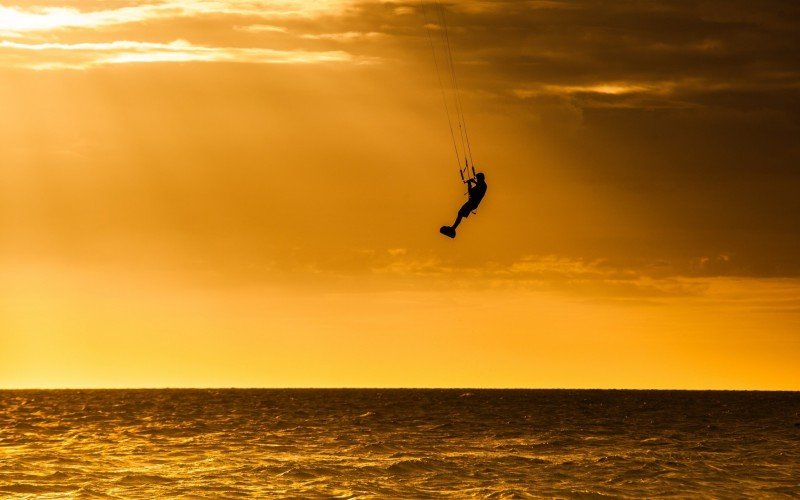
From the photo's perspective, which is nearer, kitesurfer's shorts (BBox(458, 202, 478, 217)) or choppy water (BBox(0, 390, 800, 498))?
kitesurfer's shorts (BBox(458, 202, 478, 217))

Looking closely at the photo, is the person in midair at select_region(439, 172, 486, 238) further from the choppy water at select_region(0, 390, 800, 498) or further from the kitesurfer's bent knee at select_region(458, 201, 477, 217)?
the choppy water at select_region(0, 390, 800, 498)

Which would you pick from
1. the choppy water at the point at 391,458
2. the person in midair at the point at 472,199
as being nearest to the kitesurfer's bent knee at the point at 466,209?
the person in midair at the point at 472,199

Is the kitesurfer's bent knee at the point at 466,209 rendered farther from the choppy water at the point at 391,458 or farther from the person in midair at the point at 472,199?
the choppy water at the point at 391,458

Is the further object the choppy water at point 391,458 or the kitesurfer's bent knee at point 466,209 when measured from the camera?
the choppy water at point 391,458

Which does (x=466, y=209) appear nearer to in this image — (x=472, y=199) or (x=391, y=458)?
(x=472, y=199)

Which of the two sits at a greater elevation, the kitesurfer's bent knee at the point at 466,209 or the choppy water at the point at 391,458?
the kitesurfer's bent knee at the point at 466,209

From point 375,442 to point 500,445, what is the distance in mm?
5841

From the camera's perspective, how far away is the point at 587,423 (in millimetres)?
72625

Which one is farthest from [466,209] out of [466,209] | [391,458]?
[391,458]

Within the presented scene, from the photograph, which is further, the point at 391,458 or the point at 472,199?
the point at 391,458

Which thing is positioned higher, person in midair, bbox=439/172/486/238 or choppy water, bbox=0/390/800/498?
person in midair, bbox=439/172/486/238

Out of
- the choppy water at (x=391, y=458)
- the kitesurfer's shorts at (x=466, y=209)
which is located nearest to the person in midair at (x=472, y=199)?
the kitesurfer's shorts at (x=466, y=209)

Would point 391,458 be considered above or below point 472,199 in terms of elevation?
below

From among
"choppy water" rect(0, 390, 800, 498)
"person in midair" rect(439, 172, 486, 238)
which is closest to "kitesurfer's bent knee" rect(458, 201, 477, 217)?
"person in midair" rect(439, 172, 486, 238)
